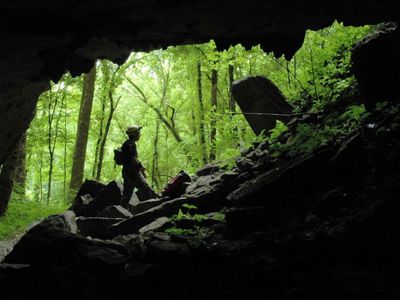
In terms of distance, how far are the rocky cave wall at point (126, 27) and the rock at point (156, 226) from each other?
3606mm

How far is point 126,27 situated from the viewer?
239 inches

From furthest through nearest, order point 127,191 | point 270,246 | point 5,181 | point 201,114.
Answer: point 201,114, point 127,191, point 5,181, point 270,246

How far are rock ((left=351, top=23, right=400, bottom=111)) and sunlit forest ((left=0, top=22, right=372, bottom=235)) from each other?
1565mm

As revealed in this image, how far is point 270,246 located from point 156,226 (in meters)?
3.02

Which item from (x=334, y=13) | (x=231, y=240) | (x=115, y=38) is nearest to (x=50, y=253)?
(x=231, y=240)

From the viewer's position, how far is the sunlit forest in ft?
36.9

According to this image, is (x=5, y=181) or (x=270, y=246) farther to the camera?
(x=5, y=181)

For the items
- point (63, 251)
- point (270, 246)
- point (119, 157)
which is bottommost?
point (63, 251)

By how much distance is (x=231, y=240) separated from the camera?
6844 millimetres

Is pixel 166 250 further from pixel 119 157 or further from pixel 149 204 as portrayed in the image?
pixel 119 157

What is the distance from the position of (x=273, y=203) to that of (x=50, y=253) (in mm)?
4285

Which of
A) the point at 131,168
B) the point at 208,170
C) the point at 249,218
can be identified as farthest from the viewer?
the point at 208,170

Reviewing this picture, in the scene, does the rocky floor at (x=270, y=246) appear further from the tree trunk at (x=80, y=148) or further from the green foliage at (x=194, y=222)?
the tree trunk at (x=80, y=148)

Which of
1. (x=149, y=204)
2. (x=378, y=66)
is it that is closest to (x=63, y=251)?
(x=149, y=204)
